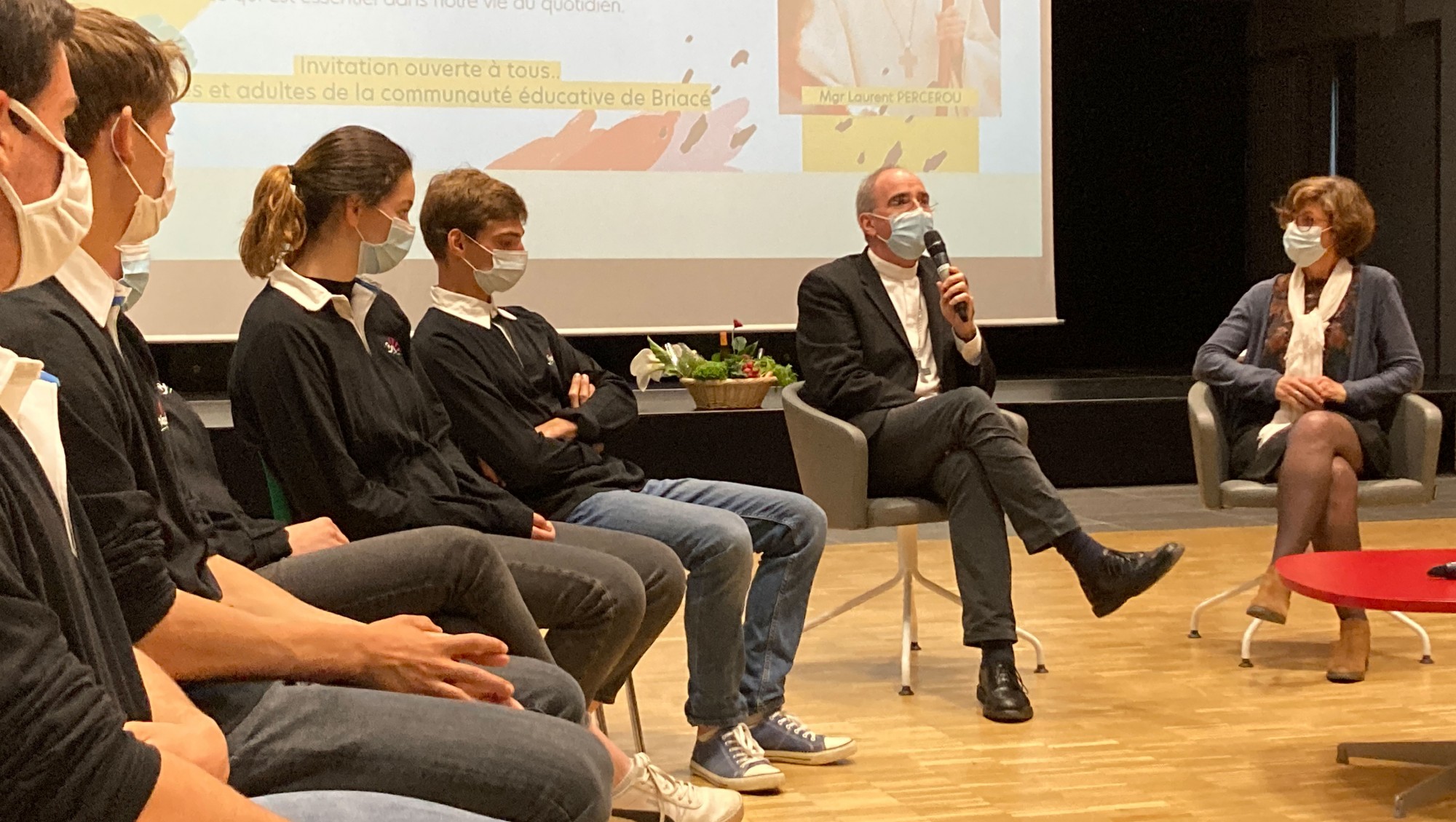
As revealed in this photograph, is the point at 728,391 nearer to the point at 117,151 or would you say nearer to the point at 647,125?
the point at 647,125

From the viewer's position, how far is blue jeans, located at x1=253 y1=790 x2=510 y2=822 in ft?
4.23

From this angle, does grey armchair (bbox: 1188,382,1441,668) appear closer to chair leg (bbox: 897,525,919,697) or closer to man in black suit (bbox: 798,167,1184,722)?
man in black suit (bbox: 798,167,1184,722)

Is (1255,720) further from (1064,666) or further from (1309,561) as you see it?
(1064,666)

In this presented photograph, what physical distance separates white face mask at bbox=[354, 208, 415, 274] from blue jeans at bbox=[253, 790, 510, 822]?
148 cm

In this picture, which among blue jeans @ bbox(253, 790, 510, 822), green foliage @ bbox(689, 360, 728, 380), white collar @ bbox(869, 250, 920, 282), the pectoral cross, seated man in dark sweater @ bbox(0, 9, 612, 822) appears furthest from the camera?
the pectoral cross

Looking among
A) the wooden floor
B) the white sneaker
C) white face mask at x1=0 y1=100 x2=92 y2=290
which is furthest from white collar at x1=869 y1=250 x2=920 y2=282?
white face mask at x1=0 y1=100 x2=92 y2=290

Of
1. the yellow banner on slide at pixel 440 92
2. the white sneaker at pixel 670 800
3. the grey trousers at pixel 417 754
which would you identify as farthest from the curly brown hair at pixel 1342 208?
the grey trousers at pixel 417 754

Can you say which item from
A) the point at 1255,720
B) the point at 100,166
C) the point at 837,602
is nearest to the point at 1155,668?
the point at 1255,720

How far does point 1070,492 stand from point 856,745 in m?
3.98

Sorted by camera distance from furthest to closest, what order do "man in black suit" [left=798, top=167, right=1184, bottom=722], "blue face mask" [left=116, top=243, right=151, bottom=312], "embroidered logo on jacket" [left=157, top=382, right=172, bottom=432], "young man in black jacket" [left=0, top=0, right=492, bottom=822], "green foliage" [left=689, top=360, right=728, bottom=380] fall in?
"green foliage" [left=689, top=360, right=728, bottom=380] → "man in black suit" [left=798, top=167, right=1184, bottom=722] → "blue face mask" [left=116, top=243, right=151, bottom=312] → "embroidered logo on jacket" [left=157, top=382, right=172, bottom=432] → "young man in black jacket" [left=0, top=0, right=492, bottom=822]

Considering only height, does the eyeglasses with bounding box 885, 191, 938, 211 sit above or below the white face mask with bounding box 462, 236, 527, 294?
above

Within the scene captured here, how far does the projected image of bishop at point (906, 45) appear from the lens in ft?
21.2

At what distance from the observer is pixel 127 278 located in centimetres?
267

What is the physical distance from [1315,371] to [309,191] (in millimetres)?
2767
